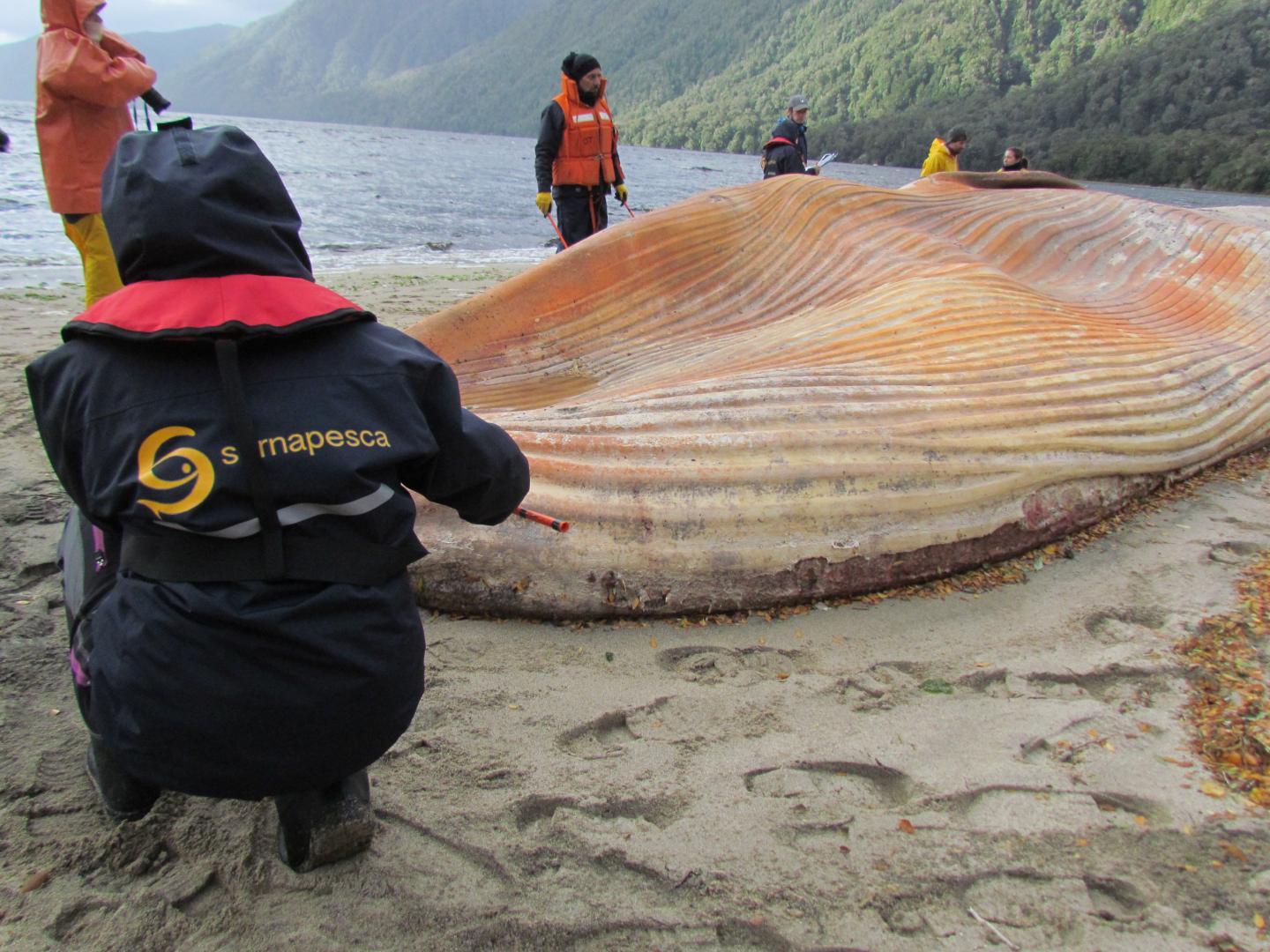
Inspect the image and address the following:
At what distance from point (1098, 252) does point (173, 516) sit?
554cm

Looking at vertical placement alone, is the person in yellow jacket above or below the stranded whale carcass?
above

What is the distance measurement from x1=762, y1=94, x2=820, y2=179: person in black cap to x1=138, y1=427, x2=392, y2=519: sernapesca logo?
8751mm

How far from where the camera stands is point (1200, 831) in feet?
6.84

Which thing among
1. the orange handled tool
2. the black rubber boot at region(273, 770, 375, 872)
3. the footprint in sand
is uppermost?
the orange handled tool

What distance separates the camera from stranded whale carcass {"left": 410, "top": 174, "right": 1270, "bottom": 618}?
120 inches

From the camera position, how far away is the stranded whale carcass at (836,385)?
305cm

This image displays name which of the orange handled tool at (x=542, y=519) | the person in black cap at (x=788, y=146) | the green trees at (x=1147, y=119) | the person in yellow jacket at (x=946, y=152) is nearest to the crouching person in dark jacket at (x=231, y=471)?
the orange handled tool at (x=542, y=519)

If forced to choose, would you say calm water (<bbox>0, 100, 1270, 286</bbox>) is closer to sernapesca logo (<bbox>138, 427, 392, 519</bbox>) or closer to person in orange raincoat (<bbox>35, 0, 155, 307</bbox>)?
person in orange raincoat (<bbox>35, 0, 155, 307</bbox>)

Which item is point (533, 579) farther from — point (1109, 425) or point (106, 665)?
point (1109, 425)

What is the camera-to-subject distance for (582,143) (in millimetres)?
7918

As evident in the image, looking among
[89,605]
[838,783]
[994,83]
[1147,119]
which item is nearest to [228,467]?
[89,605]

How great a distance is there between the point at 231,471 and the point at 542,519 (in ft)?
4.24

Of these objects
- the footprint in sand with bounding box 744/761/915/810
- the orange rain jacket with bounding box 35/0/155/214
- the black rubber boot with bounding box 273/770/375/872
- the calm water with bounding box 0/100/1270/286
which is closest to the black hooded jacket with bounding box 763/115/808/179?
the calm water with bounding box 0/100/1270/286

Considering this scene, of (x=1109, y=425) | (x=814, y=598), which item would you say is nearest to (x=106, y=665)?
(x=814, y=598)
